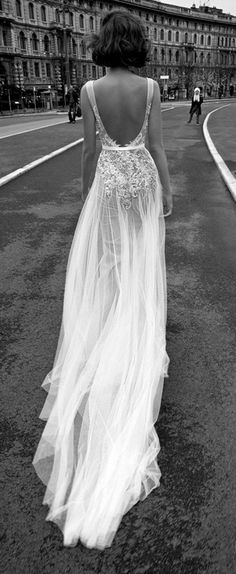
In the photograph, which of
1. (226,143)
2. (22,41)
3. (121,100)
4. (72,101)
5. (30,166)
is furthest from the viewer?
(22,41)

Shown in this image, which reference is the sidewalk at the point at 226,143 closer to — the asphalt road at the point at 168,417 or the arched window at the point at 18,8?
the asphalt road at the point at 168,417

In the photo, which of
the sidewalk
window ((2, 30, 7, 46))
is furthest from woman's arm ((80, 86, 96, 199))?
window ((2, 30, 7, 46))

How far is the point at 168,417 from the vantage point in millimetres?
2848

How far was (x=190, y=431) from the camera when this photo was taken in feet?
8.96

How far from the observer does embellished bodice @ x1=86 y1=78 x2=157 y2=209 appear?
2.90m

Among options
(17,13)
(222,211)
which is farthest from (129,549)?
(17,13)

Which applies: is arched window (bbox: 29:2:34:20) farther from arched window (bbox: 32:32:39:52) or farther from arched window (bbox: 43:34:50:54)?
arched window (bbox: 43:34:50:54)

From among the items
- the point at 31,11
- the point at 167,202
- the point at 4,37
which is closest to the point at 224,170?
the point at 167,202

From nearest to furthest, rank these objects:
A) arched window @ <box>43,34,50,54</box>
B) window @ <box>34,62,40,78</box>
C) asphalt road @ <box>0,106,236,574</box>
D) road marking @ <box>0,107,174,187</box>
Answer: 1. asphalt road @ <box>0,106,236,574</box>
2. road marking @ <box>0,107,174,187</box>
3. window @ <box>34,62,40,78</box>
4. arched window @ <box>43,34,50,54</box>

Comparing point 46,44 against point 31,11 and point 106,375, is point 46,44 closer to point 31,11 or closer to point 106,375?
point 31,11

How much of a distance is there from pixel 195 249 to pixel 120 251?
3.36 m

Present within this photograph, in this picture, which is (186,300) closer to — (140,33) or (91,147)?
(91,147)

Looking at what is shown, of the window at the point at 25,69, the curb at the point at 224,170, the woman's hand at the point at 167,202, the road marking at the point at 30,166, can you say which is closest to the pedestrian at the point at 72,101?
the road marking at the point at 30,166

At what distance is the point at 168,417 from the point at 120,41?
2323mm
